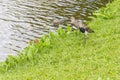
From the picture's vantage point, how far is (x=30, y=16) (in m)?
21.3

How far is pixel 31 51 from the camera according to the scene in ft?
43.2

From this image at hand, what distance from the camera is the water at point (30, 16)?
17.0m

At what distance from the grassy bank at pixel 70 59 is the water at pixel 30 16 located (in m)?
2.26

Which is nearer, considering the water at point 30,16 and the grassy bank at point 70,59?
the grassy bank at point 70,59

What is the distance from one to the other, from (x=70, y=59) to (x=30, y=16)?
31.6ft

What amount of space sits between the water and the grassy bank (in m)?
2.26

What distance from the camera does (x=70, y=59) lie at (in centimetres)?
1217

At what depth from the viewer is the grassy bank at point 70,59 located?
10297mm

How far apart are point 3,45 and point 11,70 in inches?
167

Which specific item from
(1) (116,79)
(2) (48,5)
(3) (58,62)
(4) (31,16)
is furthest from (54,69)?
(2) (48,5)

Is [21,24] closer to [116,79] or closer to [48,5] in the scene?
[48,5]

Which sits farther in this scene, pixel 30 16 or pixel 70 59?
pixel 30 16

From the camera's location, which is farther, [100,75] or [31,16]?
[31,16]

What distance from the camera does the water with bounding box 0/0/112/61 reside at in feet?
55.9
